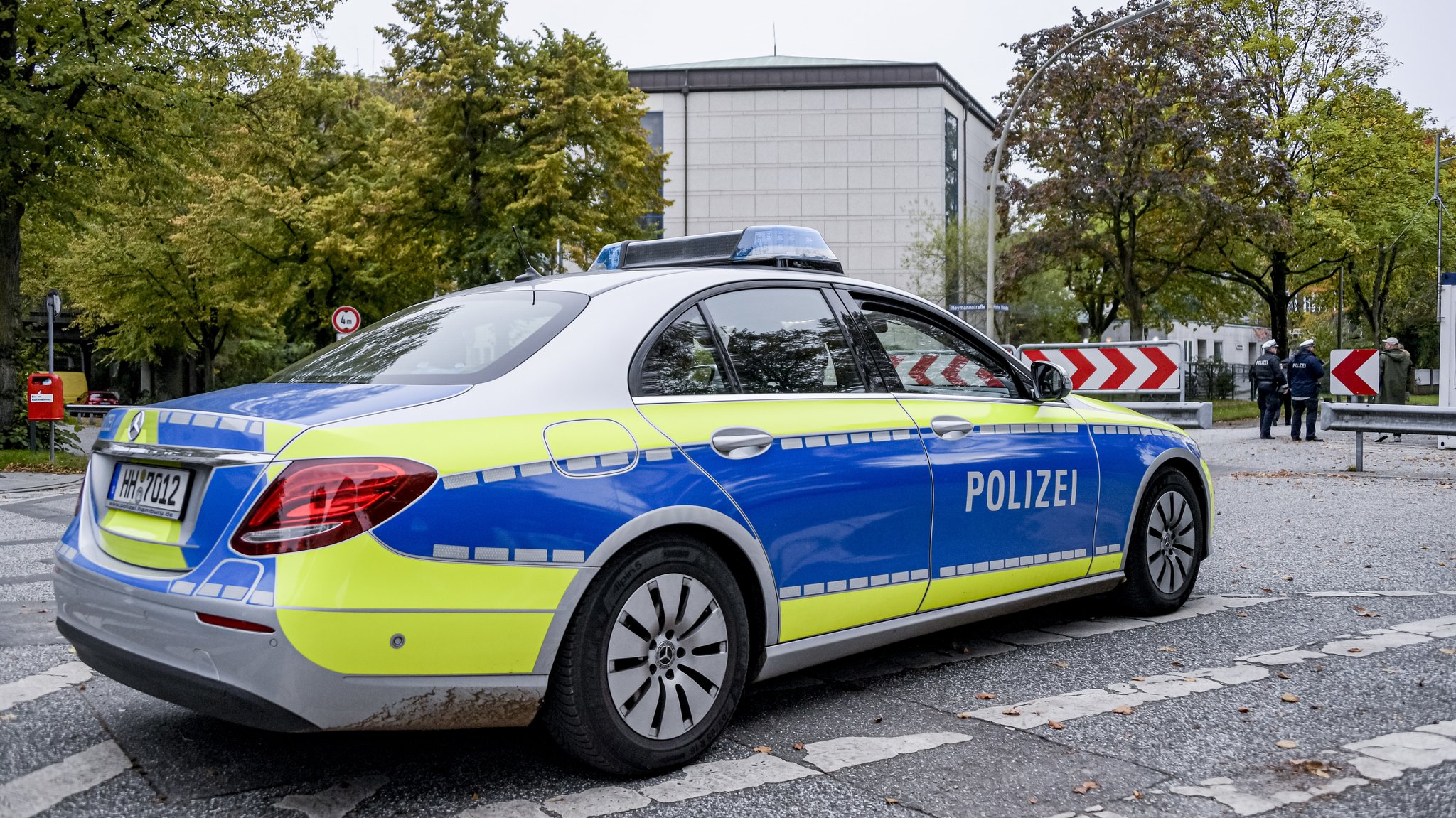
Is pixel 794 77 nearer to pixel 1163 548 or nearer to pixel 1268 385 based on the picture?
pixel 1268 385

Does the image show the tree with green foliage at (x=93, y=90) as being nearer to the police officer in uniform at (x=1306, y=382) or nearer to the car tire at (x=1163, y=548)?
the car tire at (x=1163, y=548)

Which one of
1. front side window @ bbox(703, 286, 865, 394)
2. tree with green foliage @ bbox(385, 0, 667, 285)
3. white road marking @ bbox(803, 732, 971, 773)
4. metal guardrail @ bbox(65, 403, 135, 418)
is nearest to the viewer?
white road marking @ bbox(803, 732, 971, 773)

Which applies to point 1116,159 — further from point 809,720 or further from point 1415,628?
point 809,720

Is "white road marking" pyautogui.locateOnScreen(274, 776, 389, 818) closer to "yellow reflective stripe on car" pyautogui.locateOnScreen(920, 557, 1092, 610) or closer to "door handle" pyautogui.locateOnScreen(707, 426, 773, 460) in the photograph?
"door handle" pyautogui.locateOnScreen(707, 426, 773, 460)

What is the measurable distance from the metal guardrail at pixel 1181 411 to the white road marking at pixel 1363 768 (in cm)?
964

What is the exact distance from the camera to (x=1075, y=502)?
512cm

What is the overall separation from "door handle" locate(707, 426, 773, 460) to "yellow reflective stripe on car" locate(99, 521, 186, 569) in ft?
5.00

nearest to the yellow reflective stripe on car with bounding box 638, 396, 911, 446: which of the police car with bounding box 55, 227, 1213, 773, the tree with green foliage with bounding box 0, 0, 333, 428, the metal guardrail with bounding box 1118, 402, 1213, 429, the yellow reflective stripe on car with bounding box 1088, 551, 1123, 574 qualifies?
the police car with bounding box 55, 227, 1213, 773

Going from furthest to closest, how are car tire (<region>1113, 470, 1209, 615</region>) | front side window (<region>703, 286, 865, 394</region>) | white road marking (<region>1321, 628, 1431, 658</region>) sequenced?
car tire (<region>1113, 470, 1209, 615</region>) → white road marking (<region>1321, 628, 1431, 658</region>) → front side window (<region>703, 286, 865, 394</region>)

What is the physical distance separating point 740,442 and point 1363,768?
209 centimetres

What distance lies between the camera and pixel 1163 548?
18.8ft

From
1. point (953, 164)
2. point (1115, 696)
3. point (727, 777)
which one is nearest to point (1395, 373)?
point (1115, 696)

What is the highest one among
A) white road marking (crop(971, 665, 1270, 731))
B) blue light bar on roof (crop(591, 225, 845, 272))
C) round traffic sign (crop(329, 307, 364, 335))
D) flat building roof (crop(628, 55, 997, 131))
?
flat building roof (crop(628, 55, 997, 131))

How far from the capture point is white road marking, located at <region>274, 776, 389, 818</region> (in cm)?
327
